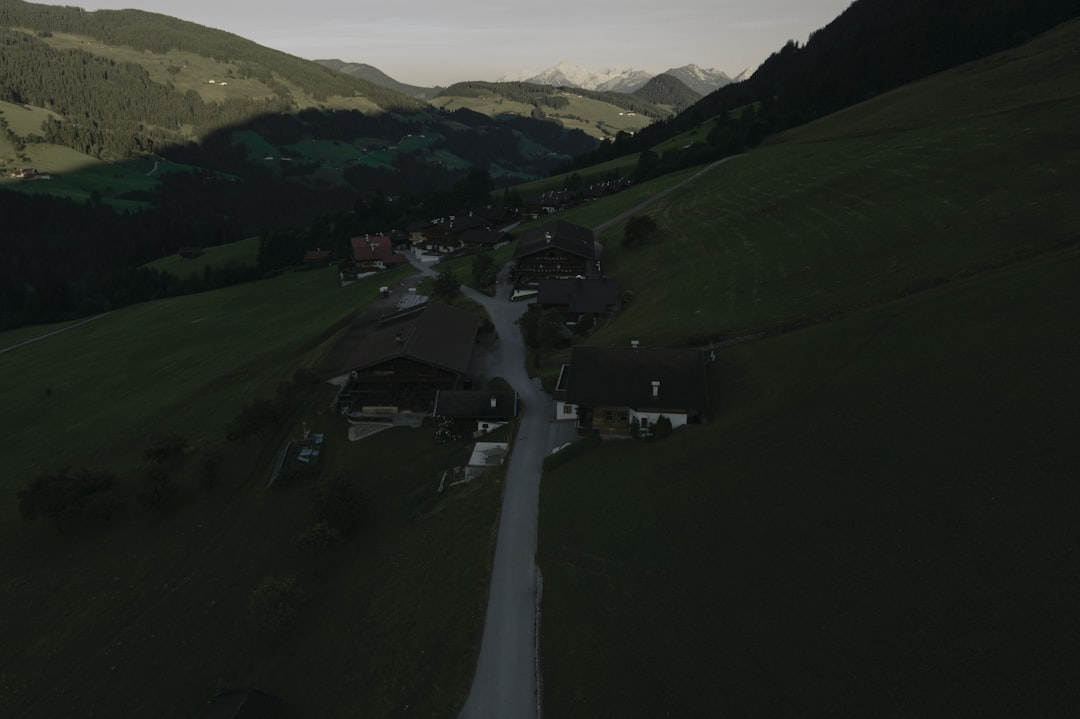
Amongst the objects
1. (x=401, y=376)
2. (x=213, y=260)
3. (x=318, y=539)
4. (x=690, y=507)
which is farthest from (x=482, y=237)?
(x=690, y=507)

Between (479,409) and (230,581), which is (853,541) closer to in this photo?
(479,409)

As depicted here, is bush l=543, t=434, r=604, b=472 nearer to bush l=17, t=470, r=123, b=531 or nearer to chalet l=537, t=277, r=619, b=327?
chalet l=537, t=277, r=619, b=327

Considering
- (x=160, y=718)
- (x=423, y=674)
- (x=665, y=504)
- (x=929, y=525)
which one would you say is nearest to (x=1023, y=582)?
(x=929, y=525)

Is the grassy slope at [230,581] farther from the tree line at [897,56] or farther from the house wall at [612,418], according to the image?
the tree line at [897,56]

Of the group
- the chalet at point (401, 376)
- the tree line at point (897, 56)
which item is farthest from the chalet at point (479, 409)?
the tree line at point (897, 56)

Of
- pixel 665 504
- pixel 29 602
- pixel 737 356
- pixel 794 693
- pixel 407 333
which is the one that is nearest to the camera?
pixel 794 693

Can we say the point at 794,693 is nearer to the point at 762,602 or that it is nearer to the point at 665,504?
the point at 762,602

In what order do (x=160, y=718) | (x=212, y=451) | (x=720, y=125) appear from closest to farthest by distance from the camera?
(x=160, y=718) → (x=212, y=451) → (x=720, y=125)
